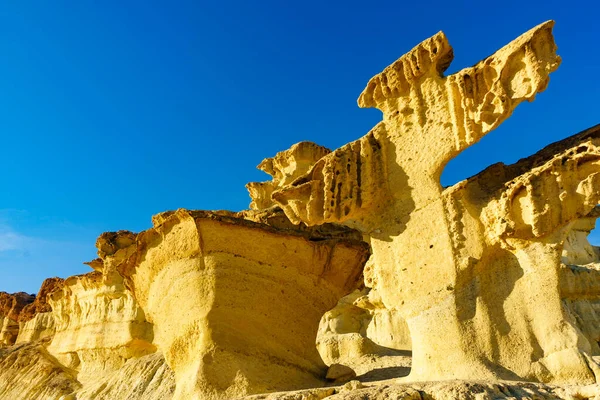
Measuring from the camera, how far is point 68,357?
51.9ft

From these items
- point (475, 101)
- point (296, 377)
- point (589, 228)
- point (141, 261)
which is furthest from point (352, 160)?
point (589, 228)

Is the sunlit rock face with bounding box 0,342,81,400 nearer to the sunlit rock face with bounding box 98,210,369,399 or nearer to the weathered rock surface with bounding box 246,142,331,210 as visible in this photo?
the sunlit rock face with bounding box 98,210,369,399

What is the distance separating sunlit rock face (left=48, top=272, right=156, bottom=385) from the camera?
14289 millimetres

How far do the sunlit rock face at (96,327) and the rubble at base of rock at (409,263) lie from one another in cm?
414

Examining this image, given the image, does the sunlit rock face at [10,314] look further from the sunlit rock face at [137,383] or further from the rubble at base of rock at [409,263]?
→ the rubble at base of rock at [409,263]

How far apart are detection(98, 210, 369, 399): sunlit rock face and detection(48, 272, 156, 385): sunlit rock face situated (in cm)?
552

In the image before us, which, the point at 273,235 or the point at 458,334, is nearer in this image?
the point at 458,334

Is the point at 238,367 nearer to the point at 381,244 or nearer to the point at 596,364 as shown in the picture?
the point at 381,244

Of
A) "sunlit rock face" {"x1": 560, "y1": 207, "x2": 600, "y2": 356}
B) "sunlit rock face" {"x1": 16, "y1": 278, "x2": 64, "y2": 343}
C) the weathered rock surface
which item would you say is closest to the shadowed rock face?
"sunlit rock face" {"x1": 560, "y1": 207, "x2": 600, "y2": 356}

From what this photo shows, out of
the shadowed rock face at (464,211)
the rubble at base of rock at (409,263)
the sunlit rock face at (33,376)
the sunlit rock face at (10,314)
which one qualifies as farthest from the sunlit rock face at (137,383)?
the sunlit rock face at (10,314)

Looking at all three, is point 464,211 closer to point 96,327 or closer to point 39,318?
point 96,327

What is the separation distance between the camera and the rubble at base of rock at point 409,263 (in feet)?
18.8

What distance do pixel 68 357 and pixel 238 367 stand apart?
10380 mm

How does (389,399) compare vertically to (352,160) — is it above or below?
below
